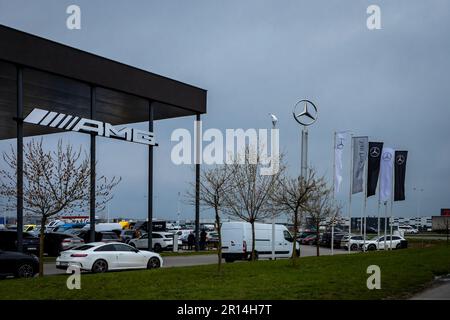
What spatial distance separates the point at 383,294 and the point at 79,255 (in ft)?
44.0

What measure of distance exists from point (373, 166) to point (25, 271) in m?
25.5

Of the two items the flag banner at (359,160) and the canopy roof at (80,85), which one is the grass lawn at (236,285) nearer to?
the canopy roof at (80,85)

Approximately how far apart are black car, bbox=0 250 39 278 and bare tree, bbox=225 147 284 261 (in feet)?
38.3

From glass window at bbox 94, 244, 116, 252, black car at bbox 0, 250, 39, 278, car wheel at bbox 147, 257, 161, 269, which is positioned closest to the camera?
black car at bbox 0, 250, 39, 278

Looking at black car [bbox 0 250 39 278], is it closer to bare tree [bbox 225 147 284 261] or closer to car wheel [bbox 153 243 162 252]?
bare tree [bbox 225 147 284 261]

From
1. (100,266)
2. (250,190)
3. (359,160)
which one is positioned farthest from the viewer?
(359,160)

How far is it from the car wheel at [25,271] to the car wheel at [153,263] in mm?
5880

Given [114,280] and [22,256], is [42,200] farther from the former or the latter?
[114,280]

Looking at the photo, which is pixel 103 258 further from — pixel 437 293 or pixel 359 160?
pixel 359 160

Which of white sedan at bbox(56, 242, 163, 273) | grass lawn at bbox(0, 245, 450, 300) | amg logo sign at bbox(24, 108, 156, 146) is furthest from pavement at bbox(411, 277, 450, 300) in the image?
amg logo sign at bbox(24, 108, 156, 146)

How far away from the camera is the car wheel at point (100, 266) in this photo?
23.6 meters

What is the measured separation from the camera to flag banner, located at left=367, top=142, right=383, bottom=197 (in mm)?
39719

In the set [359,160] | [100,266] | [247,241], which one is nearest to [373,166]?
[359,160]

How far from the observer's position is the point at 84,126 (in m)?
30.4
